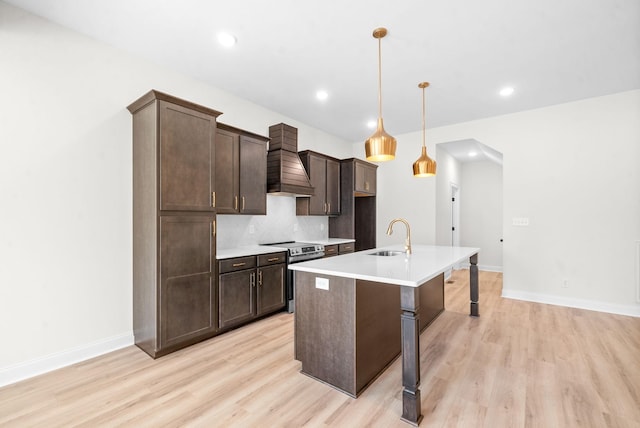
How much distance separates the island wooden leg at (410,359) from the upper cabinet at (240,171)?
2.36 meters

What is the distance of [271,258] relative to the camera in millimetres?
3654

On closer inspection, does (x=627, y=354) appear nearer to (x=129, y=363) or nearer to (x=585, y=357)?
(x=585, y=357)

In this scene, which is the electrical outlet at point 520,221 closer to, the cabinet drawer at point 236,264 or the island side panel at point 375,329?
the island side panel at point 375,329

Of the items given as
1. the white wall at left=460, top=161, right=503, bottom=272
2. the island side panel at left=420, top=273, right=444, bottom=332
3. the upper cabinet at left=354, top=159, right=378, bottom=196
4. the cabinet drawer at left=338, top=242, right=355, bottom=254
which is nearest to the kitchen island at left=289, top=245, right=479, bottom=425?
the island side panel at left=420, top=273, right=444, bottom=332

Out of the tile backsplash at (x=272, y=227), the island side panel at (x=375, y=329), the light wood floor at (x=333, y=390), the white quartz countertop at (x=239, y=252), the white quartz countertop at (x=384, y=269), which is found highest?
the tile backsplash at (x=272, y=227)

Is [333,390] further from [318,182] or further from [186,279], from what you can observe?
[318,182]

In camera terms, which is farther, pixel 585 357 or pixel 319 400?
A: pixel 585 357

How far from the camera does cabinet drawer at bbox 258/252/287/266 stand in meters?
3.52

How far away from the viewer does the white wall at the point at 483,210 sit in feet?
22.9

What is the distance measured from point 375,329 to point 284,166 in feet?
8.33

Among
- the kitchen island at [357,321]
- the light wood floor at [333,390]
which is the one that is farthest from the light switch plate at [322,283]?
the light wood floor at [333,390]

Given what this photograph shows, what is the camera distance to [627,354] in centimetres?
268

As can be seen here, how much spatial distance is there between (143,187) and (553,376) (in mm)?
3785

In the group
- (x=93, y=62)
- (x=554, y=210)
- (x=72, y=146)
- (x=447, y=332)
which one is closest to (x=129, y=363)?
(x=72, y=146)
